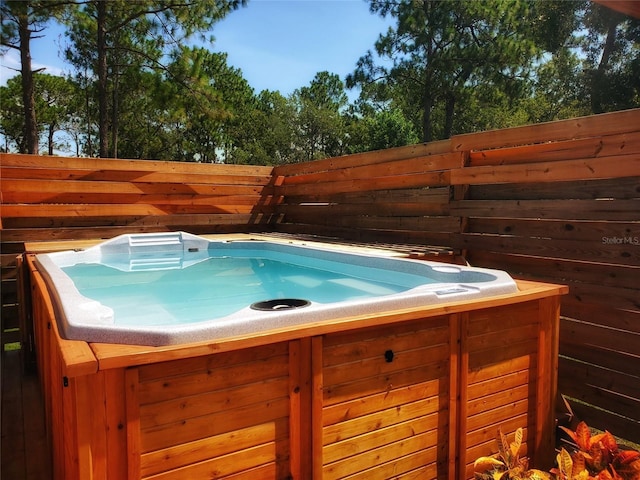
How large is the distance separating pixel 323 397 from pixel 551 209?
6.51 ft

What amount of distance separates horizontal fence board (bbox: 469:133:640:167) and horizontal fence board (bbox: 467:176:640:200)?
0.15 meters

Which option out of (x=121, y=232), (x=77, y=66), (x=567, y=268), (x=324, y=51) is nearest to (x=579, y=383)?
(x=567, y=268)

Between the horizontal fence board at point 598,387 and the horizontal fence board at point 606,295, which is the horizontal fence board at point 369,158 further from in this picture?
the horizontal fence board at point 598,387

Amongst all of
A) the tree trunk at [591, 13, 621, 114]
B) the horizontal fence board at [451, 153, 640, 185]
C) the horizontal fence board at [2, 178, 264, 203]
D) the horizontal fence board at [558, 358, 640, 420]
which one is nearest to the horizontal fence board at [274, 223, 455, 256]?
the horizontal fence board at [451, 153, 640, 185]

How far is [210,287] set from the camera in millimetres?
3346

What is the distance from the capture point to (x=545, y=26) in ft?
30.5

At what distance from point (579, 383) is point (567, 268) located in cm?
66

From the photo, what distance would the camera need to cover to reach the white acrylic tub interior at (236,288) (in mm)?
1282

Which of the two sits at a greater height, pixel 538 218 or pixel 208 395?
pixel 538 218

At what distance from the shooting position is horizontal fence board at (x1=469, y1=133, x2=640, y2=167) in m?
2.41

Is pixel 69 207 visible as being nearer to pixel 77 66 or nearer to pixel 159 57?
pixel 159 57

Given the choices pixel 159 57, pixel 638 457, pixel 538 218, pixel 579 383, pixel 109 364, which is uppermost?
pixel 159 57

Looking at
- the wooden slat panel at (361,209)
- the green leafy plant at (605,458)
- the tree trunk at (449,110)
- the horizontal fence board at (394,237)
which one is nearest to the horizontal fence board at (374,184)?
the wooden slat panel at (361,209)

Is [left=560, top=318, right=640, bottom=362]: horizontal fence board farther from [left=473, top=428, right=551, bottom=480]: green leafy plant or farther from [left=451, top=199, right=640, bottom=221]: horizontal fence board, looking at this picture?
[left=473, top=428, right=551, bottom=480]: green leafy plant
